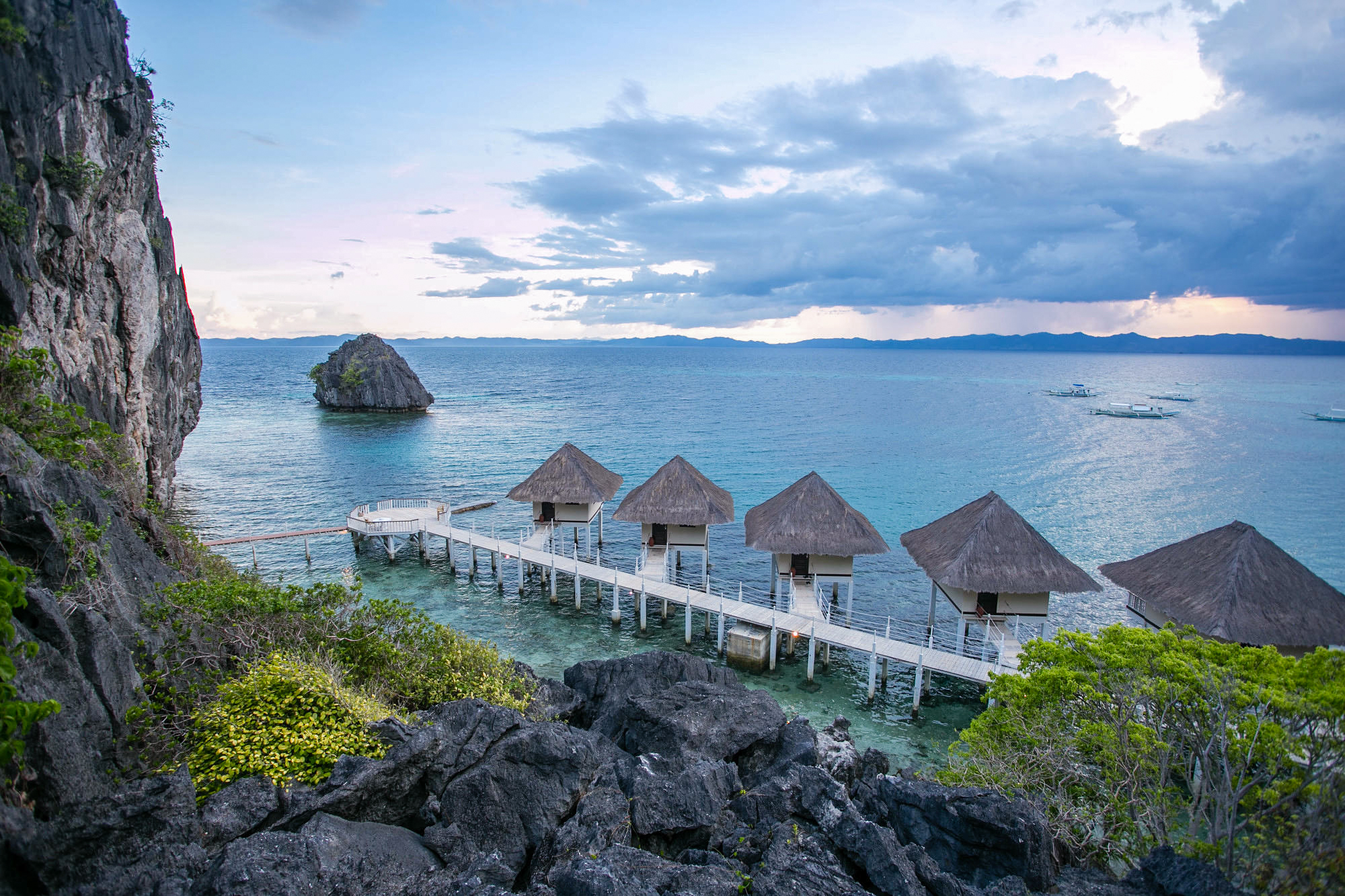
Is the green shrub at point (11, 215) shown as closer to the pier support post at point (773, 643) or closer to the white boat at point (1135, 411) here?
the pier support post at point (773, 643)

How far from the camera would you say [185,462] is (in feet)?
189

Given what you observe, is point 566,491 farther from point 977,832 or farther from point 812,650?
point 977,832

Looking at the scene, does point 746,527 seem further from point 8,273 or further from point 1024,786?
point 8,273

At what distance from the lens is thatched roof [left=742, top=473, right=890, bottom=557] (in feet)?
80.6

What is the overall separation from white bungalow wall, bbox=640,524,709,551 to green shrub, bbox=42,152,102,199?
68.0 ft

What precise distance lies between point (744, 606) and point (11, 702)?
20.0 meters

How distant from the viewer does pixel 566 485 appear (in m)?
29.7

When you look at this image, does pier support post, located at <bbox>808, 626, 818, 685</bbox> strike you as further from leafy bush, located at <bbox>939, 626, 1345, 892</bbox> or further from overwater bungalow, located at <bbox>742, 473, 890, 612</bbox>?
leafy bush, located at <bbox>939, 626, 1345, 892</bbox>

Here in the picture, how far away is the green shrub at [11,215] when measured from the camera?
16.4 meters

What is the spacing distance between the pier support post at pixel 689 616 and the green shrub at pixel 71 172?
22.3 meters

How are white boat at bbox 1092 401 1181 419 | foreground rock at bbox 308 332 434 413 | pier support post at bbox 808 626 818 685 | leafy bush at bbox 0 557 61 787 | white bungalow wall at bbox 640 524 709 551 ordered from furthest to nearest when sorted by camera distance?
white boat at bbox 1092 401 1181 419 → foreground rock at bbox 308 332 434 413 → white bungalow wall at bbox 640 524 709 551 → pier support post at bbox 808 626 818 685 → leafy bush at bbox 0 557 61 787

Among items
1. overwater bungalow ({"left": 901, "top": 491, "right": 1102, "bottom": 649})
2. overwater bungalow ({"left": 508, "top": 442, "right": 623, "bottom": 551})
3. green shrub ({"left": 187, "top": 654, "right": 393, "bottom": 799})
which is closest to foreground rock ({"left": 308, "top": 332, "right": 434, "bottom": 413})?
overwater bungalow ({"left": 508, "top": 442, "right": 623, "bottom": 551})

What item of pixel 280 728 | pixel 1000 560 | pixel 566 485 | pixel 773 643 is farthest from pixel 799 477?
pixel 280 728

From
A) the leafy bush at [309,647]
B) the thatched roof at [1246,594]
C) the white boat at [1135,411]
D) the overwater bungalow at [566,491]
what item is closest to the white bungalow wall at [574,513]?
the overwater bungalow at [566,491]
